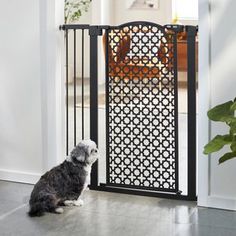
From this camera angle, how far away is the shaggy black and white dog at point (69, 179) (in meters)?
4.36

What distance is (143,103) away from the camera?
15.3 feet

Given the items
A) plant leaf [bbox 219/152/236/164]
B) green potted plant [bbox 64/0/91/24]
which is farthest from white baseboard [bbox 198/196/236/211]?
green potted plant [bbox 64/0/91/24]

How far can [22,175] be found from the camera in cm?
505

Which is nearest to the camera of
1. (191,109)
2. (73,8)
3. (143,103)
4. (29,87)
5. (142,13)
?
(191,109)

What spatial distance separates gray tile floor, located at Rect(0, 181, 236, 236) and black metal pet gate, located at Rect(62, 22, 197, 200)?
0.17 m

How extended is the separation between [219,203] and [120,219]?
70cm

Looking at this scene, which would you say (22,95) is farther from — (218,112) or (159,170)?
(218,112)

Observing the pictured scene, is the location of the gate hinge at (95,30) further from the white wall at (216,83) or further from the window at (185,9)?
the window at (185,9)

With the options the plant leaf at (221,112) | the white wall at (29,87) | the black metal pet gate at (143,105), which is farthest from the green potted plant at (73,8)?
the plant leaf at (221,112)

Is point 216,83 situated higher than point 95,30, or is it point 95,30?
point 95,30

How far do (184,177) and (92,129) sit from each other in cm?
92

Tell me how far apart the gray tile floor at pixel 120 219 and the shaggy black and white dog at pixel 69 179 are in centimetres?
8

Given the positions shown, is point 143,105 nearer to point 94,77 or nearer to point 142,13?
point 94,77

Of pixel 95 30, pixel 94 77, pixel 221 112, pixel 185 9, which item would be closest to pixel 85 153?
pixel 94 77
